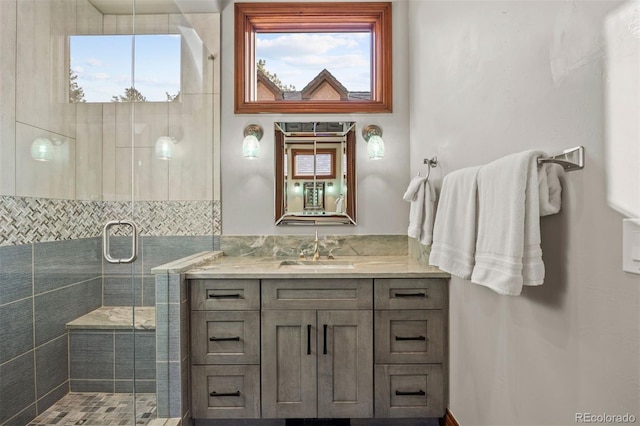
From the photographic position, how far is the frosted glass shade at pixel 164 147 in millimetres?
2062

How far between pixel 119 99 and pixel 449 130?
6.06 ft

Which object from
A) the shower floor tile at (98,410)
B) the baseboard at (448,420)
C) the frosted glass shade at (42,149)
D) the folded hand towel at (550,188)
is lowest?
the baseboard at (448,420)

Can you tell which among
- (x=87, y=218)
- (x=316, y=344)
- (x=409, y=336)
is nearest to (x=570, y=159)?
(x=409, y=336)

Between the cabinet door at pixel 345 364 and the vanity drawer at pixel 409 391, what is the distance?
0.22 feet

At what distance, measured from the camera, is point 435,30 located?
1.93m

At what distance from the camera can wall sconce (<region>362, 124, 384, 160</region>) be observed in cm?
242

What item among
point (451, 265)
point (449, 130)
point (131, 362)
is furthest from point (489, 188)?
point (131, 362)

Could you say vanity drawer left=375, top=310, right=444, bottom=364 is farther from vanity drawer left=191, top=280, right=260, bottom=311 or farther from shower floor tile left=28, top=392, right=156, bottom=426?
shower floor tile left=28, top=392, right=156, bottom=426

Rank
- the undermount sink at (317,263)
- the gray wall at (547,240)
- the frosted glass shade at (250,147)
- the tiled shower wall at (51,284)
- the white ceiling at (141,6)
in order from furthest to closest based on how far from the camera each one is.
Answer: the frosted glass shade at (250,147) → the undermount sink at (317,263) → the white ceiling at (141,6) → the tiled shower wall at (51,284) → the gray wall at (547,240)

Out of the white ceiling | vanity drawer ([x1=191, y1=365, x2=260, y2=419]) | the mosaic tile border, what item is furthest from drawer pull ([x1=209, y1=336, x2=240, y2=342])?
the white ceiling

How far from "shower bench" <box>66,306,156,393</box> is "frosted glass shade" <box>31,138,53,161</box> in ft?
2.79

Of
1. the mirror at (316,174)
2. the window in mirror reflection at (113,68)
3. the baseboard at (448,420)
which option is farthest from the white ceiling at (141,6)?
the baseboard at (448,420)

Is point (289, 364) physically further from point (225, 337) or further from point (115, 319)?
point (115, 319)

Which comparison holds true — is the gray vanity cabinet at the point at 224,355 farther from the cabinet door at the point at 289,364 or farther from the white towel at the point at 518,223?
the white towel at the point at 518,223
